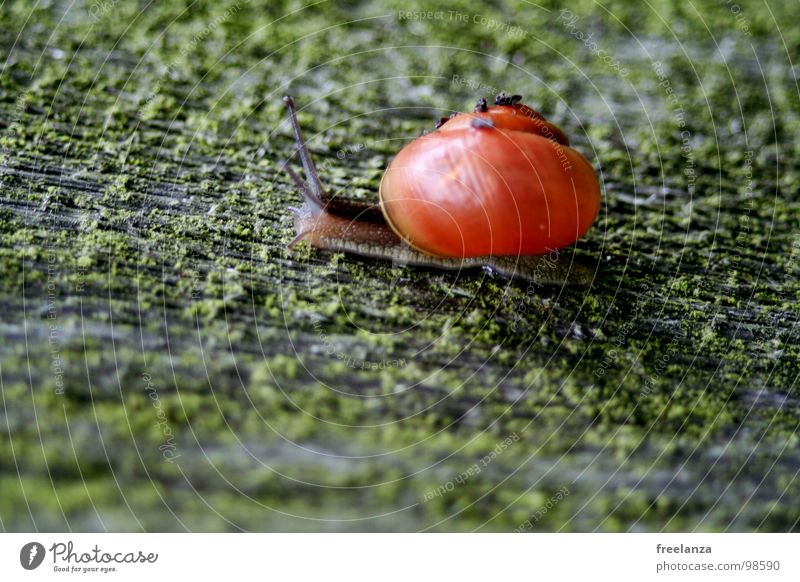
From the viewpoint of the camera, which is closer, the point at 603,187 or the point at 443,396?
the point at 443,396

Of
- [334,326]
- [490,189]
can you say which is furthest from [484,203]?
[334,326]

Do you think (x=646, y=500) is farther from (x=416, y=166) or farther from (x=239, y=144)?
(x=239, y=144)

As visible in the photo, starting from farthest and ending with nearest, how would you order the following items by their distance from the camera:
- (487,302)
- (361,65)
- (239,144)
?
(361,65), (239,144), (487,302)

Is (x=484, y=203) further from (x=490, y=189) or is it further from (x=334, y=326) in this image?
(x=334, y=326)

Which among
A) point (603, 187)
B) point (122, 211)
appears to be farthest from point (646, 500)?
point (122, 211)
